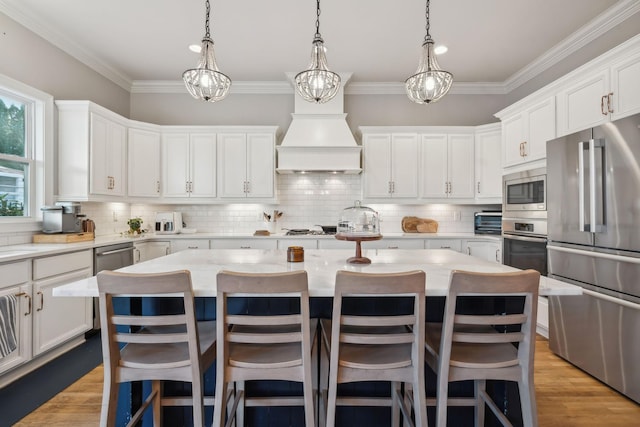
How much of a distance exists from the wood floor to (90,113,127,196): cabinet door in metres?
2.07

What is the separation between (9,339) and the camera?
228cm

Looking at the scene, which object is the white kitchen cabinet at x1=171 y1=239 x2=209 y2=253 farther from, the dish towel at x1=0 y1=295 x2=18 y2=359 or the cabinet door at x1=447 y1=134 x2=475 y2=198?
the cabinet door at x1=447 y1=134 x2=475 y2=198

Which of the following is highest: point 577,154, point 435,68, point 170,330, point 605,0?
point 605,0

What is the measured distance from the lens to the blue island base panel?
1.74 metres

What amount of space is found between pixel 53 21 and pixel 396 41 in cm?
345

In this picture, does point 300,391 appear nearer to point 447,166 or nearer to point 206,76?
point 206,76

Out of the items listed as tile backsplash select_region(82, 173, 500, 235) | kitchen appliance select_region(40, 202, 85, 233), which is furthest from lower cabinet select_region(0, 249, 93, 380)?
tile backsplash select_region(82, 173, 500, 235)

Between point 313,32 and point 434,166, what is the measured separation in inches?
90.4

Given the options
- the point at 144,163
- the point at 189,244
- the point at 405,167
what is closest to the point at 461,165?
the point at 405,167

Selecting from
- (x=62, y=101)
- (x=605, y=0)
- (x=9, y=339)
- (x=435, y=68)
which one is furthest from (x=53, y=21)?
(x=605, y=0)

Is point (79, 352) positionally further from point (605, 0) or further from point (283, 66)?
point (605, 0)

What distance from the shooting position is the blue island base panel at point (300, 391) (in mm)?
1736

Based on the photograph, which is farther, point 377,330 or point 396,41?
point 396,41

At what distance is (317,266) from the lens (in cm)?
185
